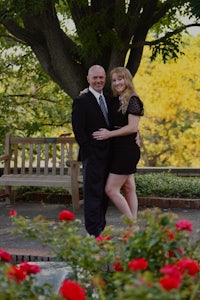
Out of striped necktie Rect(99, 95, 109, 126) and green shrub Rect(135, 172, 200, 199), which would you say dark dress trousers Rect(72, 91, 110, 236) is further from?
green shrub Rect(135, 172, 200, 199)

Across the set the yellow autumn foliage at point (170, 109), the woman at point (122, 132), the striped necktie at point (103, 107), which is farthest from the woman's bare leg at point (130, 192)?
the yellow autumn foliage at point (170, 109)

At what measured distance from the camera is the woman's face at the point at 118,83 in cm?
615

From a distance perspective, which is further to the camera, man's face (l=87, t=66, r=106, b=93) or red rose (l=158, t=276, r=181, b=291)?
man's face (l=87, t=66, r=106, b=93)

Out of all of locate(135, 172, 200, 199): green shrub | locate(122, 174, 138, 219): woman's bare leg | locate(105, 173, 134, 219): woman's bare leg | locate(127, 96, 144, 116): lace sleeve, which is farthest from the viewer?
locate(135, 172, 200, 199): green shrub

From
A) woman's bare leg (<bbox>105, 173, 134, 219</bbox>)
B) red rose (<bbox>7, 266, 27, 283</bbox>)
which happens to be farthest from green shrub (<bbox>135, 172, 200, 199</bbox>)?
red rose (<bbox>7, 266, 27, 283</bbox>)

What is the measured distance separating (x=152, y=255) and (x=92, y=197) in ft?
9.56

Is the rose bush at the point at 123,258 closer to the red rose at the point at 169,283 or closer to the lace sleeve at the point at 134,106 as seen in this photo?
the red rose at the point at 169,283

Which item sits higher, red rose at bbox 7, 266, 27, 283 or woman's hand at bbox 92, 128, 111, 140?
woman's hand at bbox 92, 128, 111, 140

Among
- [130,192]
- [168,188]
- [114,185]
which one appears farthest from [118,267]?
[168,188]

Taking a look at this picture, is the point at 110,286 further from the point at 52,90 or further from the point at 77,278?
the point at 52,90

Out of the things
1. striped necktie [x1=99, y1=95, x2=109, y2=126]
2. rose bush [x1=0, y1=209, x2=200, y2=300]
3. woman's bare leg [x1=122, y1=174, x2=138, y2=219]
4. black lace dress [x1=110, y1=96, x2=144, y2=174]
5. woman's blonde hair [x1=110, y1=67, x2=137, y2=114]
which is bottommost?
woman's bare leg [x1=122, y1=174, x2=138, y2=219]

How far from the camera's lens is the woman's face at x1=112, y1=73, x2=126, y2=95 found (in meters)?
6.15

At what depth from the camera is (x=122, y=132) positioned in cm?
617

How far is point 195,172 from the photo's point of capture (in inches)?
639
